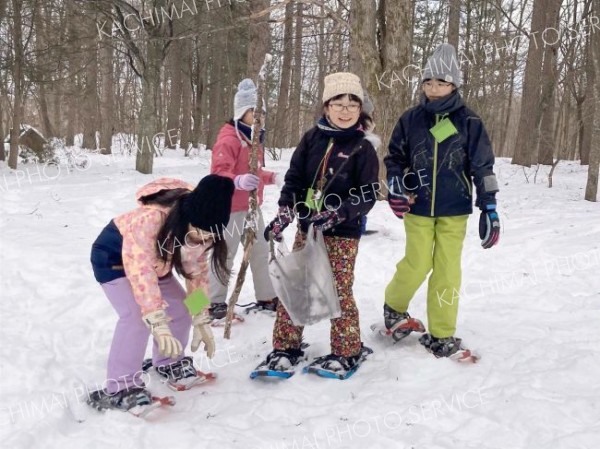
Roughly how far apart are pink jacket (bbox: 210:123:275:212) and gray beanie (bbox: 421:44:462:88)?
4.29ft

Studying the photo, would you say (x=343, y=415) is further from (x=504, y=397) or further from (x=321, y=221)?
(x=321, y=221)

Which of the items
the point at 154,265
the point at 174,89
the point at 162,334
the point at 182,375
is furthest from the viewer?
the point at 174,89

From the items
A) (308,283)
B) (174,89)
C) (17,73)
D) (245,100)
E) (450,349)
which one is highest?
(174,89)

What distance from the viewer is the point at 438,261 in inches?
129

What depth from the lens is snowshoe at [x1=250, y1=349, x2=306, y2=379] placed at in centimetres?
298

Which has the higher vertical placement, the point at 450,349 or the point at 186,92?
the point at 186,92

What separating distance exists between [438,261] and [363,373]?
0.85 m

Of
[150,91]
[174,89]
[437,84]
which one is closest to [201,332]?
[437,84]

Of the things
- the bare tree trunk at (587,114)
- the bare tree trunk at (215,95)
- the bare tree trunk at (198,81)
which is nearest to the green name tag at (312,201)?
the bare tree trunk at (587,114)

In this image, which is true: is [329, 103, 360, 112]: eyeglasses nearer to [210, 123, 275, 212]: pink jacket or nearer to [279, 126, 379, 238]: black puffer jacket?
[279, 126, 379, 238]: black puffer jacket

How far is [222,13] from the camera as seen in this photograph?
12359 millimetres

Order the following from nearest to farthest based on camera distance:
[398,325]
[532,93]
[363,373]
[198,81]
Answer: [363,373] → [398,325] → [532,93] → [198,81]

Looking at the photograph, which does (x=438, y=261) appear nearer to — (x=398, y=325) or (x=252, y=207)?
(x=398, y=325)

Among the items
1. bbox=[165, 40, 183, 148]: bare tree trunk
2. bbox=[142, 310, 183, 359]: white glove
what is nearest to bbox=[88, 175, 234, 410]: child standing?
bbox=[142, 310, 183, 359]: white glove
